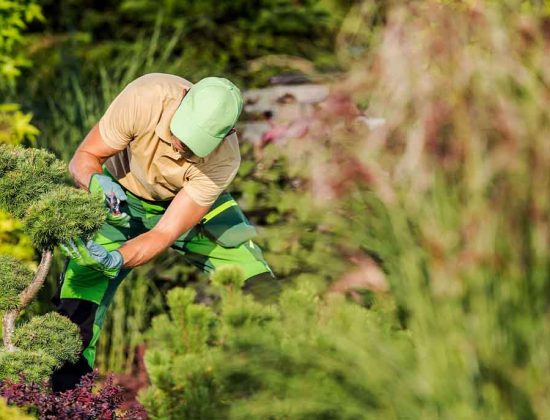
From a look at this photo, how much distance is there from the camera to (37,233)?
4.24 metres

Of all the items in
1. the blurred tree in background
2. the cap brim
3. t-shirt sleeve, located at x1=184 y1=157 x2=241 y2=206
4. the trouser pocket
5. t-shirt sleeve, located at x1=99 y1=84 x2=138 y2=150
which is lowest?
the blurred tree in background

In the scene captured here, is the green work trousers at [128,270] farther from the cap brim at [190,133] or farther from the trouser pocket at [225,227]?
the cap brim at [190,133]

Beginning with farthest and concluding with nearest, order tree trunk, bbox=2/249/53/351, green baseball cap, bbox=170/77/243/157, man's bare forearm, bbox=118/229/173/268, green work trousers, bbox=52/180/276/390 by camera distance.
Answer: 1. green work trousers, bbox=52/180/276/390
2. man's bare forearm, bbox=118/229/173/268
3. green baseball cap, bbox=170/77/243/157
4. tree trunk, bbox=2/249/53/351

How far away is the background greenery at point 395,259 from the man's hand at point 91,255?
1.22 feet

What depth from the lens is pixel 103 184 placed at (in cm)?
480

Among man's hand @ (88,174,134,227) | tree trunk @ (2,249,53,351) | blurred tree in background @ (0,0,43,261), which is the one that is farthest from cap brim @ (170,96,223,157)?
blurred tree in background @ (0,0,43,261)

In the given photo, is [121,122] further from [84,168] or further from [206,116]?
[206,116]

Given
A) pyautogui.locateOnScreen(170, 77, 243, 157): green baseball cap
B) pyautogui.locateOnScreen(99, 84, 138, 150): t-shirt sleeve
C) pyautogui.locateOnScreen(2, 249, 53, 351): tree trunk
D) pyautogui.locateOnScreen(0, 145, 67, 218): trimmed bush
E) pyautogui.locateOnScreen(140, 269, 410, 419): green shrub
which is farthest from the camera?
pyautogui.locateOnScreen(99, 84, 138, 150): t-shirt sleeve

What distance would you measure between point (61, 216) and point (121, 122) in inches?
35.3

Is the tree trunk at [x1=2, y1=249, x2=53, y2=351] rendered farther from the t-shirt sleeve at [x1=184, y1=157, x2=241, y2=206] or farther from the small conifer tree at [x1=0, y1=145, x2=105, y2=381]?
the t-shirt sleeve at [x1=184, y1=157, x2=241, y2=206]

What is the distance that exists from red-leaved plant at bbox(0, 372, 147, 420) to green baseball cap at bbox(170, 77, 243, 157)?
3.38 feet

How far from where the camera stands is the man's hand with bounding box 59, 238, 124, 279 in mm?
4418

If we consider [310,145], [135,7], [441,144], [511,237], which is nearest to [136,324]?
[310,145]

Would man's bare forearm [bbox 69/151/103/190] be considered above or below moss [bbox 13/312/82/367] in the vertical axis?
above
